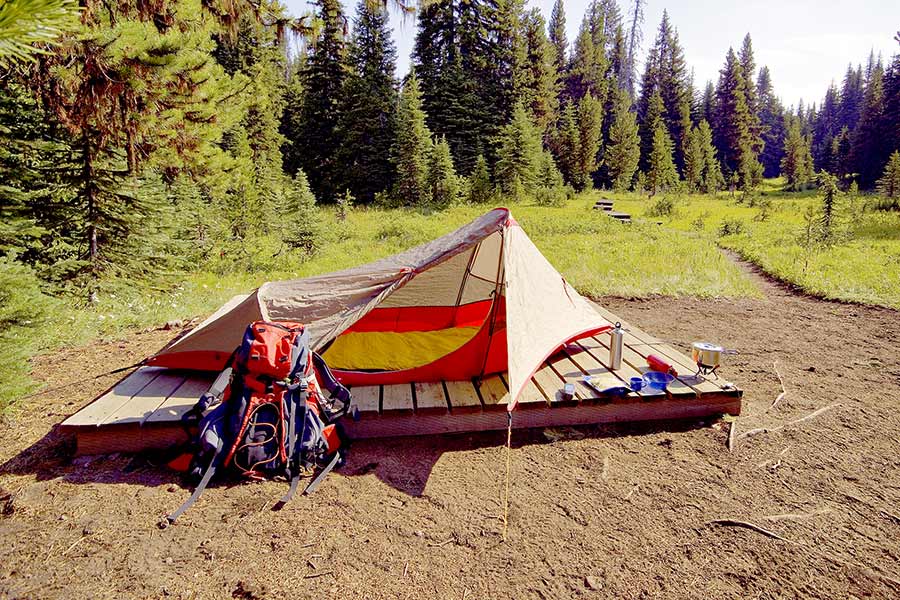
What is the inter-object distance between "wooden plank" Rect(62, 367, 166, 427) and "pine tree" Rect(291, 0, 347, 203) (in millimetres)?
32690

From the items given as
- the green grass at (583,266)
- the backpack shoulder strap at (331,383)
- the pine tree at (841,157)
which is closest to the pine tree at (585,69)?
the pine tree at (841,157)

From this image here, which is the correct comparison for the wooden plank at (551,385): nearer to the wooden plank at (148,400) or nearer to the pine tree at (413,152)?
the wooden plank at (148,400)

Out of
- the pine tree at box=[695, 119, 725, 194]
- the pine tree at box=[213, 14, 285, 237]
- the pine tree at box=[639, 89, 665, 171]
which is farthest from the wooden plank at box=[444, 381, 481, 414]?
the pine tree at box=[639, 89, 665, 171]

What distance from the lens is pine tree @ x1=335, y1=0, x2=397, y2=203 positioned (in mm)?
34688

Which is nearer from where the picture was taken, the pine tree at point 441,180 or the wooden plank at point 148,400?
the wooden plank at point 148,400

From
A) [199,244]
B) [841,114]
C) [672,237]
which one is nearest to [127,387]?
[199,244]

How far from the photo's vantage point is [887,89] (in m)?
48.7

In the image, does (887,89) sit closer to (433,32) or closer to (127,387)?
(433,32)

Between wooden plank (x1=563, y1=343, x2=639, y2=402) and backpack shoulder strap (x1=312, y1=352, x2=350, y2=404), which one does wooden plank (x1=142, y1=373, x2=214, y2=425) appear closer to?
backpack shoulder strap (x1=312, y1=352, x2=350, y2=404)

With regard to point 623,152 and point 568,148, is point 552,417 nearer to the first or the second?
point 568,148

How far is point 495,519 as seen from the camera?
316 centimetres

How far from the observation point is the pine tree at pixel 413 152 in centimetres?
2886

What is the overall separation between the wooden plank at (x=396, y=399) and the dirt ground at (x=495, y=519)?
284 mm

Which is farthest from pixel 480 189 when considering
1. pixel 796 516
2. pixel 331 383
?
pixel 796 516
